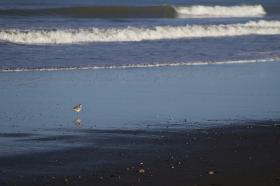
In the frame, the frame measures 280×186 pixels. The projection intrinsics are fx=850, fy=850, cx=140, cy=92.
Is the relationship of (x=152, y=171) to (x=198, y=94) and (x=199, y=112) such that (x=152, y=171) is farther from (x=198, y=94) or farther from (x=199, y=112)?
(x=198, y=94)

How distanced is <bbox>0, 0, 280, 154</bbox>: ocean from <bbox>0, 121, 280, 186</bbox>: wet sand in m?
0.56

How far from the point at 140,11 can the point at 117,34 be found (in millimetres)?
14852

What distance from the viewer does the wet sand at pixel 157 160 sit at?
7988 mm

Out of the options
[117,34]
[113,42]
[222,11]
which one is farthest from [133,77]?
[222,11]

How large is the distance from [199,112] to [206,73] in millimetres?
4608

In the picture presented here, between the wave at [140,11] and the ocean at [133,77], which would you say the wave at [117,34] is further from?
the wave at [140,11]

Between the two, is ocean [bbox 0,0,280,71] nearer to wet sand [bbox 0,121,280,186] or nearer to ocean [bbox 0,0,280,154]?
ocean [bbox 0,0,280,154]

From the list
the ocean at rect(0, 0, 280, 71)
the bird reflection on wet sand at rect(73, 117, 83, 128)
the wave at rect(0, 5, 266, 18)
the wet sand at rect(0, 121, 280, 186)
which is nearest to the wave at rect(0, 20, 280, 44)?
the ocean at rect(0, 0, 280, 71)

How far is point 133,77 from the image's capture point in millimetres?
15656

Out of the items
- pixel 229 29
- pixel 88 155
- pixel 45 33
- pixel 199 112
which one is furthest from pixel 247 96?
pixel 229 29

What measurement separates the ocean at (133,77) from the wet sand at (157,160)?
1.85 ft

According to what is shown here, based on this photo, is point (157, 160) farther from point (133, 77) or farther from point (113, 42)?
point (113, 42)

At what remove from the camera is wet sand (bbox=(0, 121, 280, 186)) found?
799cm

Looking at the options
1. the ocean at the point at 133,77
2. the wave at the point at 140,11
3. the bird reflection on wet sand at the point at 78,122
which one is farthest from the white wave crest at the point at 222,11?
the bird reflection on wet sand at the point at 78,122
